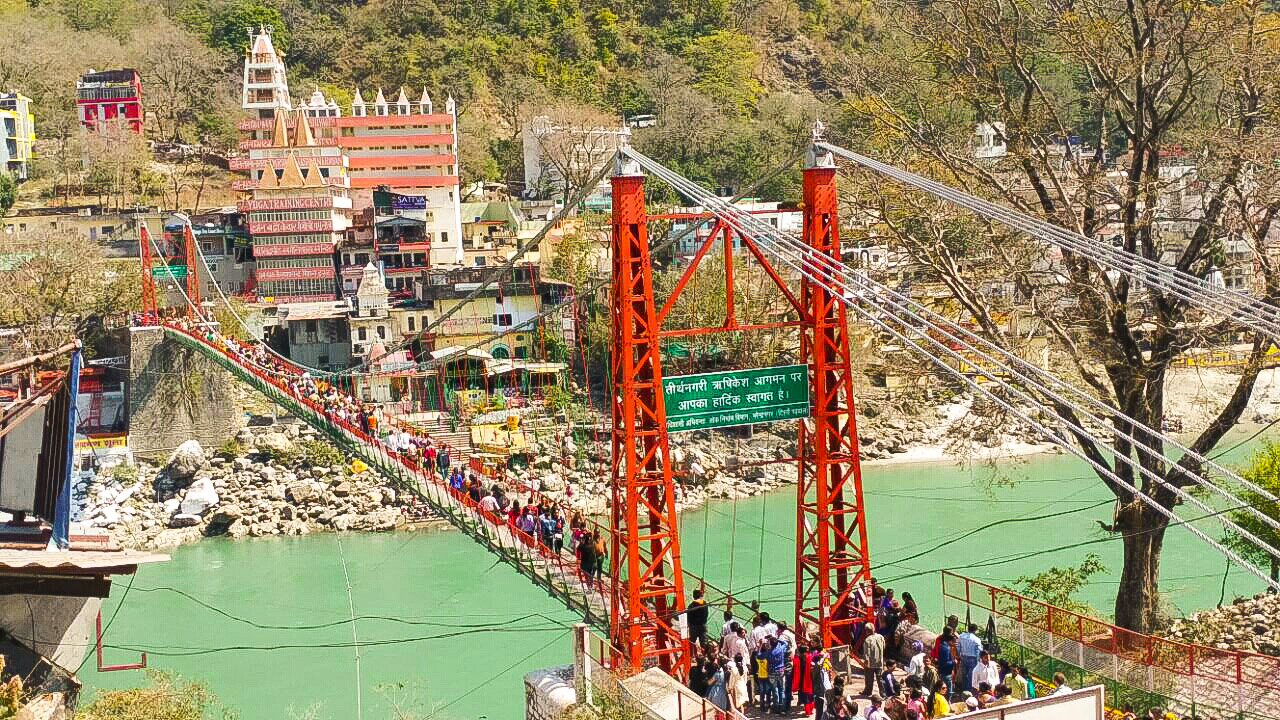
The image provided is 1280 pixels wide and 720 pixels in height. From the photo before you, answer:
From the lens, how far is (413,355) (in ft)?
89.8

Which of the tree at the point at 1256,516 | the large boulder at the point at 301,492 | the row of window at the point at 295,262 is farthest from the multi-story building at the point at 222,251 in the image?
the tree at the point at 1256,516

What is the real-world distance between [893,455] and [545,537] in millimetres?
14716

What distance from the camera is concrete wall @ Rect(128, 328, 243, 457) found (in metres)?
25.2

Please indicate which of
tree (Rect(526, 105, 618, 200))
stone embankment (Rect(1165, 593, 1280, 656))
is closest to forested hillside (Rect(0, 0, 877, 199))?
tree (Rect(526, 105, 618, 200))

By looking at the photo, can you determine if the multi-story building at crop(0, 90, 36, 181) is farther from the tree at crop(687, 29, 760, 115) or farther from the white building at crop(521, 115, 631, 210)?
the tree at crop(687, 29, 760, 115)

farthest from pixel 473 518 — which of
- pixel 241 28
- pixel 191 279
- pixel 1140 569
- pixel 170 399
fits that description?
pixel 241 28

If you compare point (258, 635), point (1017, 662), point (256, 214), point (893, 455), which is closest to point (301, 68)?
point (256, 214)

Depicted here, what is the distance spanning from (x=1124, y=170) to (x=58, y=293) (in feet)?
67.3

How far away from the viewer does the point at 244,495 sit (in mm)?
23078

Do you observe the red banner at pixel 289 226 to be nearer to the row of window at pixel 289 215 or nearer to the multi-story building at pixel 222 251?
the row of window at pixel 289 215

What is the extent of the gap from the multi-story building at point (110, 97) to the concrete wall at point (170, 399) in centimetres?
1888

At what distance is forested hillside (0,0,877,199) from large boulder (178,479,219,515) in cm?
1997

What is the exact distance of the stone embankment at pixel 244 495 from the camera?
22.2m

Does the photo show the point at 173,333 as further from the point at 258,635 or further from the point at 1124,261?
the point at 1124,261
